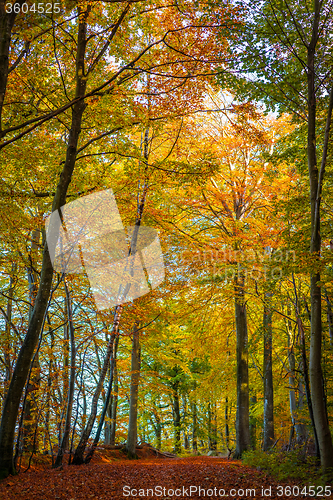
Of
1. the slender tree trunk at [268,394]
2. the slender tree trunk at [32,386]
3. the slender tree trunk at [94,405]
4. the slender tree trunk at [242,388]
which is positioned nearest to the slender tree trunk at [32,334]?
the slender tree trunk at [32,386]

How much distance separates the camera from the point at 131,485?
229 inches

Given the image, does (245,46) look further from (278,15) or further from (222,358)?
(222,358)

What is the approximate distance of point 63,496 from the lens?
480 cm

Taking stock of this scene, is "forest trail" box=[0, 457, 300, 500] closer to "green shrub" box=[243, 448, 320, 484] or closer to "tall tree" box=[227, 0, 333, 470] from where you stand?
"green shrub" box=[243, 448, 320, 484]

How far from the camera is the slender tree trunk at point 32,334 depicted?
5.63 m

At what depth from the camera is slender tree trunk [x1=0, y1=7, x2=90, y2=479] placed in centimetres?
563

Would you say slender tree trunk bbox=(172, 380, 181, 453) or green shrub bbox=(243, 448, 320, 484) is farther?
slender tree trunk bbox=(172, 380, 181, 453)

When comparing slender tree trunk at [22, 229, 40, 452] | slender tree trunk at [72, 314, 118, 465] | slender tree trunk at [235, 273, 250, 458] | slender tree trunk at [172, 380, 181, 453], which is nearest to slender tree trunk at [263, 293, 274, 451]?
slender tree trunk at [235, 273, 250, 458]

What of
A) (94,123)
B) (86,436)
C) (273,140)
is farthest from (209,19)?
(86,436)

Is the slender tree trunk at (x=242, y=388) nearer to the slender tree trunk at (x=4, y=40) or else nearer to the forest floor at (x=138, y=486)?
the forest floor at (x=138, y=486)

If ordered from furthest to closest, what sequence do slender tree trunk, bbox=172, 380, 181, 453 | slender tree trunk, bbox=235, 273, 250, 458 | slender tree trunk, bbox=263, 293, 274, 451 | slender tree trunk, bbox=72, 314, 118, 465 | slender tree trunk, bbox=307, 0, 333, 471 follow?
slender tree trunk, bbox=172, 380, 181, 453 < slender tree trunk, bbox=263, 293, 274, 451 < slender tree trunk, bbox=235, 273, 250, 458 < slender tree trunk, bbox=72, 314, 118, 465 < slender tree trunk, bbox=307, 0, 333, 471

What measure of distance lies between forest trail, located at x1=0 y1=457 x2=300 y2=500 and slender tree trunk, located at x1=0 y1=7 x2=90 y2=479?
486mm

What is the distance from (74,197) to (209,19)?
4973mm

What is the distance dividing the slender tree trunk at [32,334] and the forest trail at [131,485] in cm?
49
